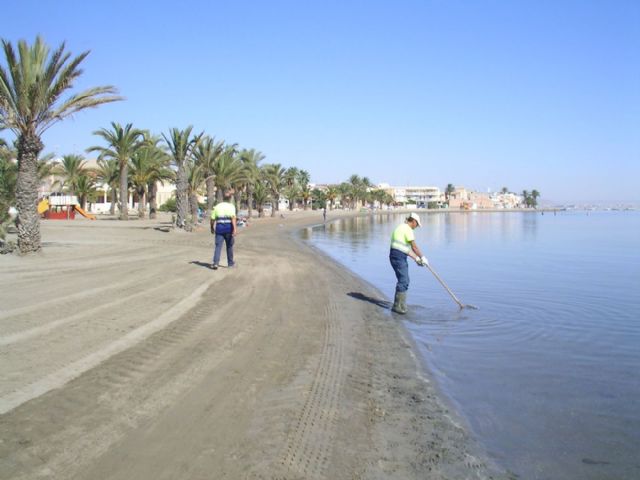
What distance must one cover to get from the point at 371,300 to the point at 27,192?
9644mm

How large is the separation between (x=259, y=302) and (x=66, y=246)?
10.5 m

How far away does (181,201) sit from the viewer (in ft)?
99.3

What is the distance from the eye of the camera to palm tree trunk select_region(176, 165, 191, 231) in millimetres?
29641

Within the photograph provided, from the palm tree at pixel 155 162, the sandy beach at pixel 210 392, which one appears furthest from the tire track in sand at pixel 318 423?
the palm tree at pixel 155 162

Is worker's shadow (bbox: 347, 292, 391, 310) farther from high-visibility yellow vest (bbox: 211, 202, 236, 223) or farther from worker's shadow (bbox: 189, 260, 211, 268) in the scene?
worker's shadow (bbox: 189, 260, 211, 268)

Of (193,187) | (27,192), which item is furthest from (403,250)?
(193,187)

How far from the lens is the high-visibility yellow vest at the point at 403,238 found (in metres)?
9.30

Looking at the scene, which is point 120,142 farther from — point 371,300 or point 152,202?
point 371,300

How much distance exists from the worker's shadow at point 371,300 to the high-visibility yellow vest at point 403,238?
1347mm

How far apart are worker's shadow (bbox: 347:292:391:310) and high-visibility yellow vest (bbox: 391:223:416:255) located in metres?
1.35

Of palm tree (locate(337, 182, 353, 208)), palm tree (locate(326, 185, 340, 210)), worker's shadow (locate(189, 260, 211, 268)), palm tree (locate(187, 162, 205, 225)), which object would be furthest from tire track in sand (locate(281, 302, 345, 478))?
palm tree (locate(337, 182, 353, 208))

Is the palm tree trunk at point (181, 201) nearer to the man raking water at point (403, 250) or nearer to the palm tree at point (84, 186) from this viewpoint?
the man raking water at point (403, 250)

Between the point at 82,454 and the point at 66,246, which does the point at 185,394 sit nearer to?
the point at 82,454

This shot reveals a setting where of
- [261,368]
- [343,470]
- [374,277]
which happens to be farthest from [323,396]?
[374,277]
